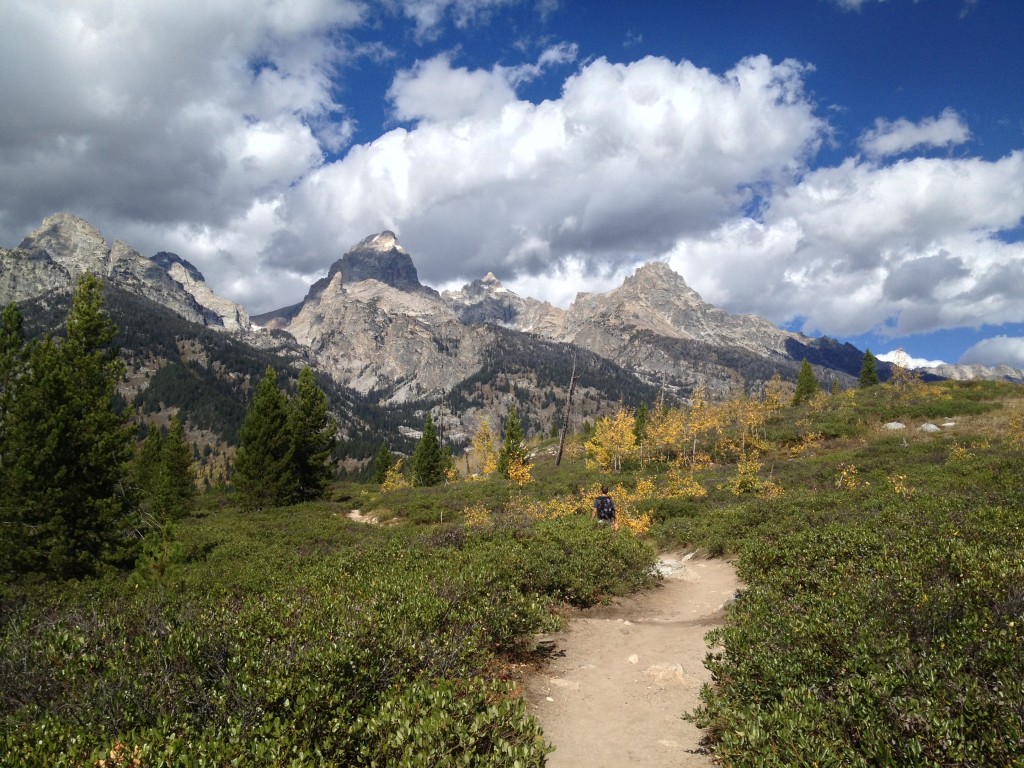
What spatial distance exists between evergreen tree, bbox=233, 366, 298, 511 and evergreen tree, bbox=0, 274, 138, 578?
16.2 metres

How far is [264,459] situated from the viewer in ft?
120

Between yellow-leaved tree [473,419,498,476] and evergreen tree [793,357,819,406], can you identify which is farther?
evergreen tree [793,357,819,406]

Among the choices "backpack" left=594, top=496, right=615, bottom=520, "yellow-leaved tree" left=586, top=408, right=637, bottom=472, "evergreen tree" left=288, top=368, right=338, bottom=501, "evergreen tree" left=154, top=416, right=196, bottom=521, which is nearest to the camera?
"backpack" left=594, top=496, right=615, bottom=520

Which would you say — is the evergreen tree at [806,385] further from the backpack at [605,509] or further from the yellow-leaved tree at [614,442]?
the backpack at [605,509]

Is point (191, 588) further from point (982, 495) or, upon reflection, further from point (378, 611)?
point (982, 495)

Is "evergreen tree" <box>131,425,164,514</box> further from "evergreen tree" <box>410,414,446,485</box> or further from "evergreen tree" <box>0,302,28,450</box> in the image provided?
"evergreen tree" <box>410,414,446,485</box>

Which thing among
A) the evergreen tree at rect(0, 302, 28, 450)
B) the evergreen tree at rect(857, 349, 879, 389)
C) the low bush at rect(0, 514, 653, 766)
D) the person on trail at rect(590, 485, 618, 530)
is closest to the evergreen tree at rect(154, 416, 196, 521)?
the evergreen tree at rect(0, 302, 28, 450)

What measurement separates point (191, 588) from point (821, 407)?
52.1m

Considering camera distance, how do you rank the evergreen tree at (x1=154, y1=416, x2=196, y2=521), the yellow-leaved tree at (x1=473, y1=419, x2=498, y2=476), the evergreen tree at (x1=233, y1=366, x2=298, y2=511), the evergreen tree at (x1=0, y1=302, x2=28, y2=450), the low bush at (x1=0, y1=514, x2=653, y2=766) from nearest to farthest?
the low bush at (x1=0, y1=514, x2=653, y2=766) → the evergreen tree at (x1=0, y1=302, x2=28, y2=450) → the evergreen tree at (x1=233, y1=366, x2=298, y2=511) → the evergreen tree at (x1=154, y1=416, x2=196, y2=521) → the yellow-leaved tree at (x1=473, y1=419, x2=498, y2=476)

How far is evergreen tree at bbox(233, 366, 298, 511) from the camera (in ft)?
119

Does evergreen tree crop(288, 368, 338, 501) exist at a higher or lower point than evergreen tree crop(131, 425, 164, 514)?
higher

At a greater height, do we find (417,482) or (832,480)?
(832,480)

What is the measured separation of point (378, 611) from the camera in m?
7.39

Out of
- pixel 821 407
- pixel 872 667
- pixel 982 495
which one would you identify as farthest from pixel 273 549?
pixel 821 407
